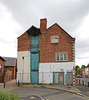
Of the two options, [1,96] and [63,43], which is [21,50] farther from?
[1,96]

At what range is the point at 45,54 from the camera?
22.2 meters

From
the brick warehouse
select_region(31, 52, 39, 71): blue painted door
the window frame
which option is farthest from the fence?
the window frame

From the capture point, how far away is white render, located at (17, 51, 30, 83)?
887 inches

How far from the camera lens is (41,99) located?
36.4ft

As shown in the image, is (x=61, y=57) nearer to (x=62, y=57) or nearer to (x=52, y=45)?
(x=62, y=57)

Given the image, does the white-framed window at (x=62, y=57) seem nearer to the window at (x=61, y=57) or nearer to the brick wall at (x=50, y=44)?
the window at (x=61, y=57)

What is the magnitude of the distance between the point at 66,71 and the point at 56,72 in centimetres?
178

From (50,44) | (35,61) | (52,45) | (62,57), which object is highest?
(50,44)

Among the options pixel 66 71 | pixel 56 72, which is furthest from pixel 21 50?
pixel 66 71

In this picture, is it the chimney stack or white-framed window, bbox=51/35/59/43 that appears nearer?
white-framed window, bbox=51/35/59/43

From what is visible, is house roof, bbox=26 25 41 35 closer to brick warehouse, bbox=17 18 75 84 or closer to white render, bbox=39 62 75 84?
brick warehouse, bbox=17 18 75 84

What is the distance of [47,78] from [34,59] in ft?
14.2

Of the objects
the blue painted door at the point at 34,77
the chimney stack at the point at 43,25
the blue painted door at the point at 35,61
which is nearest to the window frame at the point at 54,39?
the chimney stack at the point at 43,25

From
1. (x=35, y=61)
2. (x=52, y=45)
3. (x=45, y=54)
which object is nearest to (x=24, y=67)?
(x=35, y=61)
